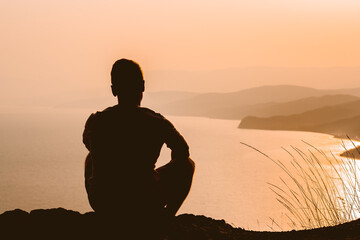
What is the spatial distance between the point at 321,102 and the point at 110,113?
396ft

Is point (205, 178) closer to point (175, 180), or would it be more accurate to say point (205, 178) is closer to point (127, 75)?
point (175, 180)

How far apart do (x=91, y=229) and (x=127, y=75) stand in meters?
1.54

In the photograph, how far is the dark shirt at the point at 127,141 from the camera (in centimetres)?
256

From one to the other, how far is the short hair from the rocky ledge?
1.25 meters

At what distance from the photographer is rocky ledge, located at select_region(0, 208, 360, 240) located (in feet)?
11.3

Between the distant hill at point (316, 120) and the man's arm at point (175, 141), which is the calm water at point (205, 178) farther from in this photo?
the man's arm at point (175, 141)

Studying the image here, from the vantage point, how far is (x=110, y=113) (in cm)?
260

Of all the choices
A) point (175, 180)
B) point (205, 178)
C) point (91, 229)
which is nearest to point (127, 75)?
point (175, 180)

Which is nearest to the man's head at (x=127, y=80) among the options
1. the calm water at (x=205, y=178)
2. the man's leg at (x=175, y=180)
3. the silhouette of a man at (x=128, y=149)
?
the silhouette of a man at (x=128, y=149)

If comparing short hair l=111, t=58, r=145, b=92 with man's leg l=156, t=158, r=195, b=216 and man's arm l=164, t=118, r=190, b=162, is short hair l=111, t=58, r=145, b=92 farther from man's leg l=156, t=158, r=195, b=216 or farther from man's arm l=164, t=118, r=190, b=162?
man's leg l=156, t=158, r=195, b=216

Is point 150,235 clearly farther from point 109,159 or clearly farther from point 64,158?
point 64,158

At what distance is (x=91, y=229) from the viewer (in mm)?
3484

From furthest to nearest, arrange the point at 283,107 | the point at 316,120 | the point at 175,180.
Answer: the point at 283,107 → the point at 316,120 → the point at 175,180

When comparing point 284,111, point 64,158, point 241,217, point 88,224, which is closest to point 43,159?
point 64,158
